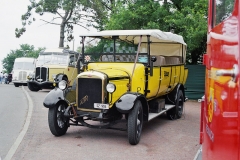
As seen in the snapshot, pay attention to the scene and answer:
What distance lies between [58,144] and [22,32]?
29.0m

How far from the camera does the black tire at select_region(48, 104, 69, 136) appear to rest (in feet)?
24.4

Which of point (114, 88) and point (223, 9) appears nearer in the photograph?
point (223, 9)

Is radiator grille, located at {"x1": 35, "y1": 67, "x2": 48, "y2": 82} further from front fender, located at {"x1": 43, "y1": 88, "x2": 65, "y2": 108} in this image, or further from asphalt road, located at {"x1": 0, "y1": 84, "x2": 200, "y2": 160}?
front fender, located at {"x1": 43, "y1": 88, "x2": 65, "y2": 108}

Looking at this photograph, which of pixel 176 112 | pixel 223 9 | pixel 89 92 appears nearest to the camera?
pixel 223 9

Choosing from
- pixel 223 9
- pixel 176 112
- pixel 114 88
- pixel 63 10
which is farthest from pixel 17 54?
pixel 223 9

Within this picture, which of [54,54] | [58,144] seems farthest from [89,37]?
[54,54]

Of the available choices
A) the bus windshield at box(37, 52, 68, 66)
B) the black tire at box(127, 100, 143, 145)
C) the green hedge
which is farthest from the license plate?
the bus windshield at box(37, 52, 68, 66)

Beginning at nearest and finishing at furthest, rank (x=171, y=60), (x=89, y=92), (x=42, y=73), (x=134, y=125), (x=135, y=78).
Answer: (x=134, y=125), (x=89, y=92), (x=135, y=78), (x=171, y=60), (x=42, y=73)

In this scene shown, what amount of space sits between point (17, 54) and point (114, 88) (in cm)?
8518

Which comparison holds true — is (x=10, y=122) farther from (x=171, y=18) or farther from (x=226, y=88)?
(x=171, y=18)

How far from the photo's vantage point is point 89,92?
7422 millimetres

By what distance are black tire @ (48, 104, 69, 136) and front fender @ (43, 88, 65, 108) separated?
13cm

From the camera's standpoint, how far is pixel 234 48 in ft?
7.42

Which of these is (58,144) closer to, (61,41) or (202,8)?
(202,8)
